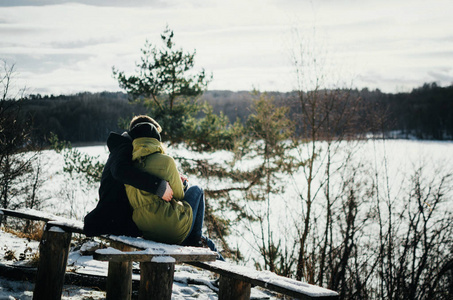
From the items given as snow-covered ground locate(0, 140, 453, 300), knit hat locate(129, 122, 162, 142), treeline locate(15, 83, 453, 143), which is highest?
treeline locate(15, 83, 453, 143)

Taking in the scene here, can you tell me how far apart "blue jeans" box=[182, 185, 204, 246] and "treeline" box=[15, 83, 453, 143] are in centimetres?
686

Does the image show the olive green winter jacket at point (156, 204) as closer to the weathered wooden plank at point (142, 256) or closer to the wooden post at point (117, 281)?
the weathered wooden plank at point (142, 256)

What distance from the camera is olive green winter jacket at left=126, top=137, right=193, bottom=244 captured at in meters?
2.92

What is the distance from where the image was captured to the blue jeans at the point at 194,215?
10.5 ft

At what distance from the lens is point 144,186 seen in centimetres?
282

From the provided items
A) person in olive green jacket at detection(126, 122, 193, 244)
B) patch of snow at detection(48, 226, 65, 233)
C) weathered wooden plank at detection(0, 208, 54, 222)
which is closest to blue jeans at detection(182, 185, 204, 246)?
person in olive green jacket at detection(126, 122, 193, 244)

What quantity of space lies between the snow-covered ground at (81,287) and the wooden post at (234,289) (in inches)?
52.4

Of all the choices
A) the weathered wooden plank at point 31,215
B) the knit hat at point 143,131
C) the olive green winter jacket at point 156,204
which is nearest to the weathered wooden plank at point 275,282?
the olive green winter jacket at point 156,204

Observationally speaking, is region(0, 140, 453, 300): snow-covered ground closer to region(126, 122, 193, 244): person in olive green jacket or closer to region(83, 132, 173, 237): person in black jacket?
region(83, 132, 173, 237): person in black jacket

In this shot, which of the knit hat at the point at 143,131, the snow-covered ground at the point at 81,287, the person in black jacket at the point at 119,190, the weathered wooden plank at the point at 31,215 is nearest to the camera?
the person in black jacket at the point at 119,190

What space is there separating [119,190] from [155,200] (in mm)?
384

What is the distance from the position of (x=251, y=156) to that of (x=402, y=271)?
6575 millimetres

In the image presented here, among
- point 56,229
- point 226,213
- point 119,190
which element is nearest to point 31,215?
point 56,229

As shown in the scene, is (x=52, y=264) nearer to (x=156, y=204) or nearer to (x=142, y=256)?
(x=156, y=204)
